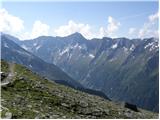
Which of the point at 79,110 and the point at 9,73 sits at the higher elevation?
the point at 9,73

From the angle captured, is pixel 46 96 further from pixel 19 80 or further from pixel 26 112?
pixel 26 112

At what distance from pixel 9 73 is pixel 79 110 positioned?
998 centimetres

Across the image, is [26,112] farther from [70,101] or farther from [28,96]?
[70,101]

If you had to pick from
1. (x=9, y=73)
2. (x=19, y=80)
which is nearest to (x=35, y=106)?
(x=19, y=80)

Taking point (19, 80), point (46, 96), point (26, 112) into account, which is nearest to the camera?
point (26, 112)

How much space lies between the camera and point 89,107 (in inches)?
1039

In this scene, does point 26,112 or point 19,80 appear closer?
point 26,112

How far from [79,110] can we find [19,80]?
23.1 feet

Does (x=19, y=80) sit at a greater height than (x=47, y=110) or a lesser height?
greater

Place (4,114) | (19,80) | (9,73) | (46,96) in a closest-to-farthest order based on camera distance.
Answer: (4,114) → (46,96) → (19,80) → (9,73)

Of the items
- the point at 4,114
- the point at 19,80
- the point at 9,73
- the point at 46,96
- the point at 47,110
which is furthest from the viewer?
the point at 9,73

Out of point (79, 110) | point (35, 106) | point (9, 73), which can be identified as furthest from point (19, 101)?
point (9, 73)

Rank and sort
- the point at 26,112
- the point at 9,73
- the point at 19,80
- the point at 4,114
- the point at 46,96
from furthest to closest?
the point at 9,73
the point at 19,80
the point at 46,96
the point at 26,112
the point at 4,114

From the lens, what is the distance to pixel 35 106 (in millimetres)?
21953
